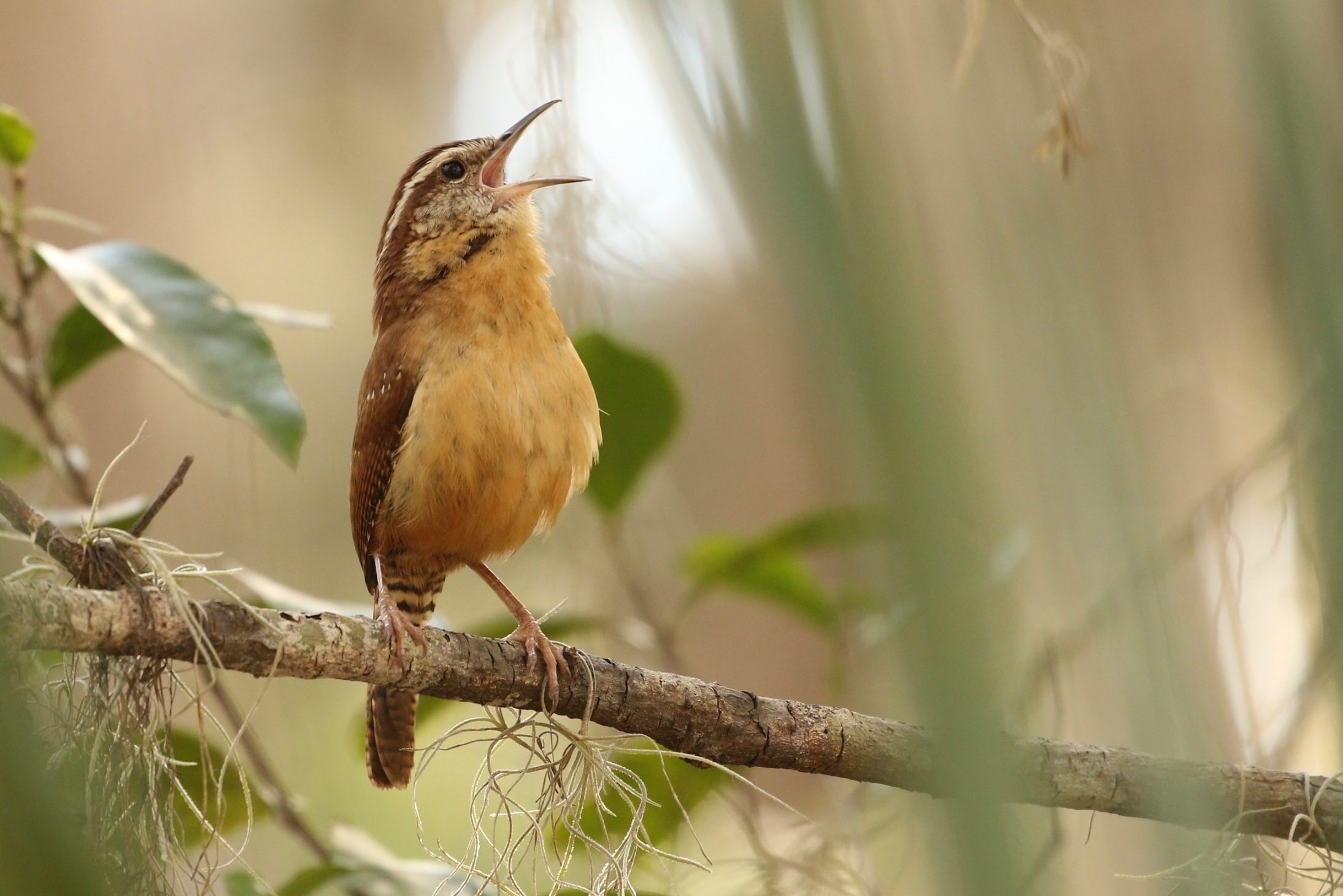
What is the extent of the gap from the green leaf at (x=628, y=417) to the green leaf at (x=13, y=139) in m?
1.57

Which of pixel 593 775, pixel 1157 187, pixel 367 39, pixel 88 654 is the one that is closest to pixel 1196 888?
pixel 1157 187

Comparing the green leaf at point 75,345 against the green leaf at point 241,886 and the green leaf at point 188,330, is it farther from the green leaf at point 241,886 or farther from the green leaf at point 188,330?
the green leaf at point 241,886

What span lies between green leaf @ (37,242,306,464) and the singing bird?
1.65ft

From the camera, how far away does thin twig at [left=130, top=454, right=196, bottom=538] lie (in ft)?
5.63

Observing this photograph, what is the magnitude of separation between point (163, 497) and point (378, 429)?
131 cm

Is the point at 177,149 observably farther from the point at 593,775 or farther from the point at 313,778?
the point at 593,775

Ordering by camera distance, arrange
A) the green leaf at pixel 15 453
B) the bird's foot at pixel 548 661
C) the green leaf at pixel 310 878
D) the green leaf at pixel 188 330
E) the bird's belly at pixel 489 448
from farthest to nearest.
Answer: the green leaf at pixel 15 453 → the bird's belly at pixel 489 448 → the green leaf at pixel 310 878 → the bird's foot at pixel 548 661 → the green leaf at pixel 188 330

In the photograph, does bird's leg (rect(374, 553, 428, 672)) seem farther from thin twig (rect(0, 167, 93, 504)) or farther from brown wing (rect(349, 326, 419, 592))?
thin twig (rect(0, 167, 93, 504))

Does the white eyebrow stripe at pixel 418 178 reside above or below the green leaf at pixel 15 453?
above

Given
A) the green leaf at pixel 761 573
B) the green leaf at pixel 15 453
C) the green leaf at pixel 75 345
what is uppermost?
the green leaf at pixel 75 345

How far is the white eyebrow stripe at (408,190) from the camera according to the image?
3637mm

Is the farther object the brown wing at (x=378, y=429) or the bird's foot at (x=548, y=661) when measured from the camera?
the brown wing at (x=378, y=429)

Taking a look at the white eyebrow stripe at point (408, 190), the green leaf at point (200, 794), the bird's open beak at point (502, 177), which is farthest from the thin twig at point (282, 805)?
the bird's open beak at point (502, 177)

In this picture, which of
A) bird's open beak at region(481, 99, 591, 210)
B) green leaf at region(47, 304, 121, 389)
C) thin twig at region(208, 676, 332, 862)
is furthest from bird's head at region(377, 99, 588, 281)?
thin twig at region(208, 676, 332, 862)
